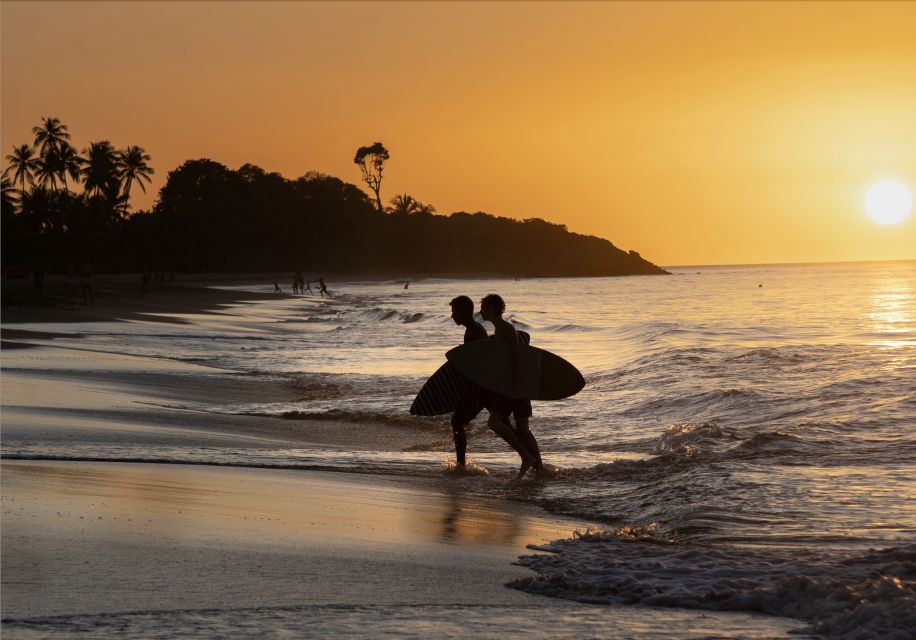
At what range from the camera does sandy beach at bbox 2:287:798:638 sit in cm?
432

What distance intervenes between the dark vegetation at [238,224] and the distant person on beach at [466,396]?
65685 millimetres

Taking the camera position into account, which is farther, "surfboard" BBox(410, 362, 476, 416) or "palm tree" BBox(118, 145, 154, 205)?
"palm tree" BBox(118, 145, 154, 205)

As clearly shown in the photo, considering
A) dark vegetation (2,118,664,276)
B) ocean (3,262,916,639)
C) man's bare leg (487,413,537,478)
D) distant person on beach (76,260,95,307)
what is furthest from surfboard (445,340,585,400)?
dark vegetation (2,118,664,276)

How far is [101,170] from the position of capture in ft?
350

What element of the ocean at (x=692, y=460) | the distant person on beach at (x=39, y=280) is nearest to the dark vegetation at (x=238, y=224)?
the distant person on beach at (x=39, y=280)

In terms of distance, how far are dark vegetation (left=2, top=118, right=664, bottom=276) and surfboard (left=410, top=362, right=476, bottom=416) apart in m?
65.4

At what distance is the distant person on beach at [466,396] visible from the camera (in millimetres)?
8828

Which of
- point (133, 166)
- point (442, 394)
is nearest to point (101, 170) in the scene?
point (133, 166)

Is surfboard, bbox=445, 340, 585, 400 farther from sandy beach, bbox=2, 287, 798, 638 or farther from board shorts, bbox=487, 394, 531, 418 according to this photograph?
sandy beach, bbox=2, 287, 798, 638

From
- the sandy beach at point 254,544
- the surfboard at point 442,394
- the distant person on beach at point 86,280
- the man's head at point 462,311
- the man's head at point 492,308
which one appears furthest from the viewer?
the distant person on beach at point 86,280

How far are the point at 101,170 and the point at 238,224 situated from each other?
36.1 meters

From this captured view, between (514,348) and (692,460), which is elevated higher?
(514,348)

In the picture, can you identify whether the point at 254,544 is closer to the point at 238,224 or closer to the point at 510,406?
the point at 510,406

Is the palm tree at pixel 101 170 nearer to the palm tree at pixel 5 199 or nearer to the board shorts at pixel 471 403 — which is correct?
the palm tree at pixel 5 199
